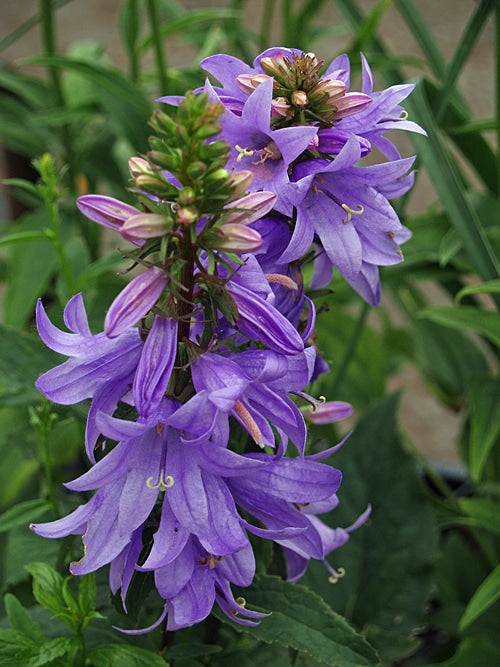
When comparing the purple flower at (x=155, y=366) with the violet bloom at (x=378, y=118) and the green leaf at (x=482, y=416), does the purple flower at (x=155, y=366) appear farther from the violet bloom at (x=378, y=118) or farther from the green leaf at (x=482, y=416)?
the green leaf at (x=482, y=416)

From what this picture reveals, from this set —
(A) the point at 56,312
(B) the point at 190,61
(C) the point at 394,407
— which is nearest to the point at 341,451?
(C) the point at 394,407

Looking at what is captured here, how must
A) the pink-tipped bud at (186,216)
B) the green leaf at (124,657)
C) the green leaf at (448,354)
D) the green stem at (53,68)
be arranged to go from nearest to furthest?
the pink-tipped bud at (186,216)
the green leaf at (124,657)
the green stem at (53,68)
the green leaf at (448,354)

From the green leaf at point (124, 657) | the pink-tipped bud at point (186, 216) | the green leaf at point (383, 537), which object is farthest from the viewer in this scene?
the green leaf at point (383, 537)

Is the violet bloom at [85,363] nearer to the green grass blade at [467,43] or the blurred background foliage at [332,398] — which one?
the blurred background foliage at [332,398]

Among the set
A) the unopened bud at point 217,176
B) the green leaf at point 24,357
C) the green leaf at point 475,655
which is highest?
A: the unopened bud at point 217,176

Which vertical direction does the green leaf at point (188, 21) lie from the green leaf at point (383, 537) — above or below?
above

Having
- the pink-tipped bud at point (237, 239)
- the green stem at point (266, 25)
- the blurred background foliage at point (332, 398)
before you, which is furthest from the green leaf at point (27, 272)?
the pink-tipped bud at point (237, 239)

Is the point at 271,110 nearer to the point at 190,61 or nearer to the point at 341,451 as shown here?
the point at 341,451

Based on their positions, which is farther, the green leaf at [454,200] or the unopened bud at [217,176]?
the green leaf at [454,200]
